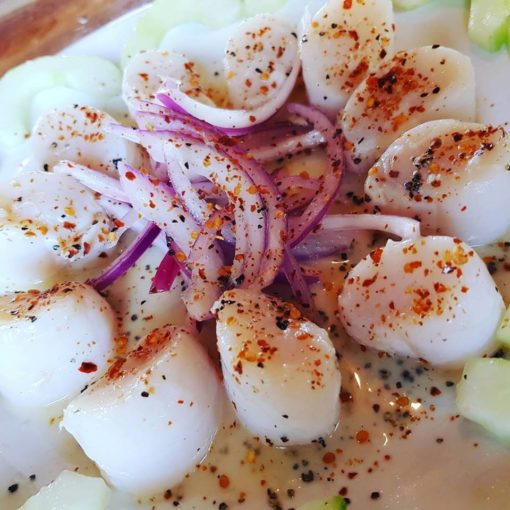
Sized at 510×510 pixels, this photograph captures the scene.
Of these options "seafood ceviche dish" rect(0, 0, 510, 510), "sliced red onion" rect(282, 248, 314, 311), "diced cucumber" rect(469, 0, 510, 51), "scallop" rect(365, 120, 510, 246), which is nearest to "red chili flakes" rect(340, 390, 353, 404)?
"seafood ceviche dish" rect(0, 0, 510, 510)

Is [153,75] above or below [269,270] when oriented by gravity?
above

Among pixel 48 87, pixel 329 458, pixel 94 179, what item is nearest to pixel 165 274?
pixel 94 179

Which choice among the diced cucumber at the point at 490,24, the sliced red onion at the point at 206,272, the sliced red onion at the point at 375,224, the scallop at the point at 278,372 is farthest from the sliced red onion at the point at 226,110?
the scallop at the point at 278,372

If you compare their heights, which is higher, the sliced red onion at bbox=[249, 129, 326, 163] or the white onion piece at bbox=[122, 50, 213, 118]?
the white onion piece at bbox=[122, 50, 213, 118]

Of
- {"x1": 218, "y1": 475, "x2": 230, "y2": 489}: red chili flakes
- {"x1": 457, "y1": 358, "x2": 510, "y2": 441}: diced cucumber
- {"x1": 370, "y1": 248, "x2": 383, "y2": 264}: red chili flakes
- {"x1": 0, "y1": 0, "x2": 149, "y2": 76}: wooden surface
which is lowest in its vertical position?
{"x1": 218, "y1": 475, "x2": 230, "y2": 489}: red chili flakes

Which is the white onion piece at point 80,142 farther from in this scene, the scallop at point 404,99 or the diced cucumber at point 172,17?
the scallop at point 404,99

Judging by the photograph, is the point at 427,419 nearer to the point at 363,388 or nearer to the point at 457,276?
the point at 363,388

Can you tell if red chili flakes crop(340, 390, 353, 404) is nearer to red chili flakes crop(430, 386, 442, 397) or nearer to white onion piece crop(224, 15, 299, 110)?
red chili flakes crop(430, 386, 442, 397)

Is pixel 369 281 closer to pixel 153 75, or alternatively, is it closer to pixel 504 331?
pixel 504 331
